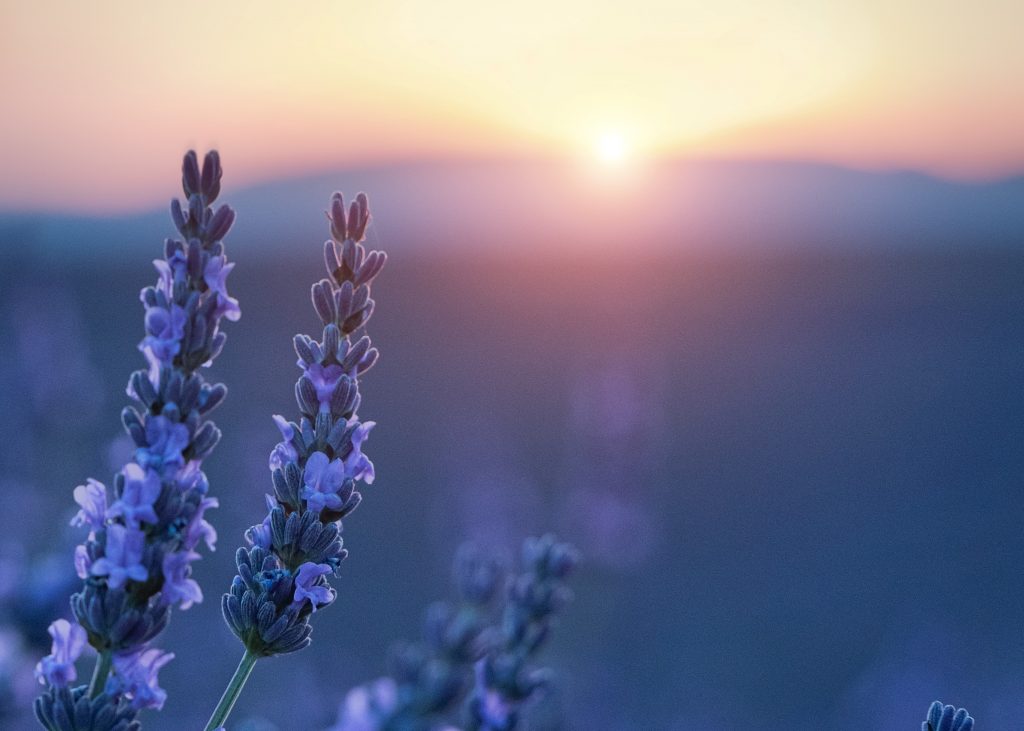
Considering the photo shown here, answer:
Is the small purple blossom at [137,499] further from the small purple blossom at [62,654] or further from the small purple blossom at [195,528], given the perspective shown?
the small purple blossom at [62,654]

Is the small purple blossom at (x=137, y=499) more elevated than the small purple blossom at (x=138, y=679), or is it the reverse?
the small purple blossom at (x=137, y=499)

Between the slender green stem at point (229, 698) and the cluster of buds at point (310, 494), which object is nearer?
the slender green stem at point (229, 698)

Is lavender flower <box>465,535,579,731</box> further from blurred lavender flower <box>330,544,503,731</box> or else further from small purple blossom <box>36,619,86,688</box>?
small purple blossom <box>36,619,86,688</box>

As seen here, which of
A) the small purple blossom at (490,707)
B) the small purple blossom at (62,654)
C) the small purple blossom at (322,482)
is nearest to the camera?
the small purple blossom at (62,654)

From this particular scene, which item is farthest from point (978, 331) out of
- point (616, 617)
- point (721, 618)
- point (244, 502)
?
point (244, 502)

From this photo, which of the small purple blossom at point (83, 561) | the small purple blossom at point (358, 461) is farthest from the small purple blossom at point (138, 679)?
the small purple blossom at point (358, 461)

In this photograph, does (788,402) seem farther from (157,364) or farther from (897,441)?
(157,364)

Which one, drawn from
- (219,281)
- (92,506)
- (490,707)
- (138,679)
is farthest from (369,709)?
(219,281)
